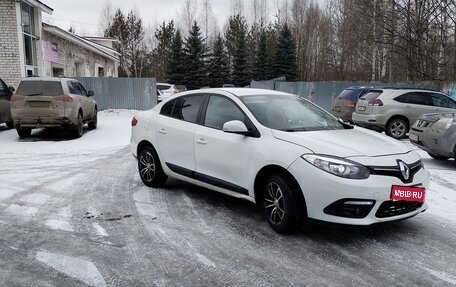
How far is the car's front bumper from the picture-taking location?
3.94 meters

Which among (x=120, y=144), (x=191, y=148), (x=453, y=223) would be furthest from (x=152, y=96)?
(x=453, y=223)

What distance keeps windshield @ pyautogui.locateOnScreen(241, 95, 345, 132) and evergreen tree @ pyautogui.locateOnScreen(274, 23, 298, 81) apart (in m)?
42.0

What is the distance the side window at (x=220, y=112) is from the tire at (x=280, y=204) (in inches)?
36.5

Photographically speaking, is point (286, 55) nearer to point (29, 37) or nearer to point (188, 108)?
point (29, 37)

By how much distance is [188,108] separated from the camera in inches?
231

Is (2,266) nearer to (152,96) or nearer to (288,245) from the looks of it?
(288,245)

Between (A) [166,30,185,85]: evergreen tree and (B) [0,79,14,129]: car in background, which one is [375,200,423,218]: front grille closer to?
(B) [0,79,14,129]: car in background

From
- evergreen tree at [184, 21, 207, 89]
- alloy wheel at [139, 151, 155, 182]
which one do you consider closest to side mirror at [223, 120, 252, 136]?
alloy wheel at [139, 151, 155, 182]

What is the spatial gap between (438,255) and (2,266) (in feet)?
12.8

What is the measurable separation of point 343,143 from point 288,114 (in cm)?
99

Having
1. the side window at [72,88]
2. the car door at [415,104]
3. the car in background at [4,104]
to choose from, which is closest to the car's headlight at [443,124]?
the car door at [415,104]

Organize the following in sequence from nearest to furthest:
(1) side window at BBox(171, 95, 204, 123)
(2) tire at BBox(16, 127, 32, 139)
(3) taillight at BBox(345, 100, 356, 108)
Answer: (1) side window at BBox(171, 95, 204, 123), (2) tire at BBox(16, 127, 32, 139), (3) taillight at BBox(345, 100, 356, 108)

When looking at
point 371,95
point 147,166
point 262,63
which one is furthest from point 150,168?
point 262,63

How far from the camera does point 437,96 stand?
13.3 meters
